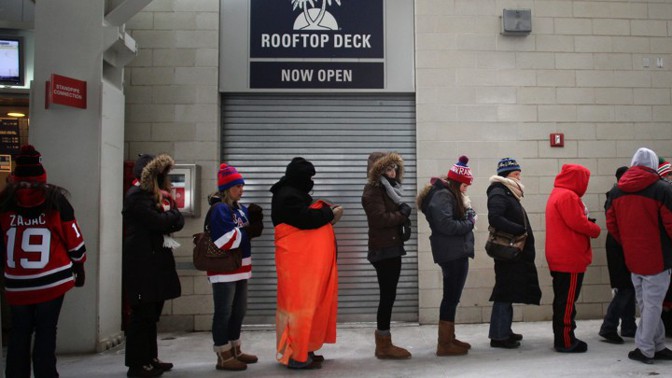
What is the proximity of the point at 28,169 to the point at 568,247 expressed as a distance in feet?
14.6

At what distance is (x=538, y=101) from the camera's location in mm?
6895

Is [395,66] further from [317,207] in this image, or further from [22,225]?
[22,225]

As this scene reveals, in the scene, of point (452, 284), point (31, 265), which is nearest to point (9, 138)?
point (31, 265)

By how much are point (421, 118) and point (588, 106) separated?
Result: 6.83ft

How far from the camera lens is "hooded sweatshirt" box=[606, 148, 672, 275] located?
15.2 ft

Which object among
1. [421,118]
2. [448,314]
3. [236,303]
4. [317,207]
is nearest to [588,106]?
[421,118]

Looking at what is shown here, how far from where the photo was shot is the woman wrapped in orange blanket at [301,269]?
15.3ft

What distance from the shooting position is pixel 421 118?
22.3ft

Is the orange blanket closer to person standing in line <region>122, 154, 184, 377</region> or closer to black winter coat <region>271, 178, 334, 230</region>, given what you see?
black winter coat <region>271, 178, 334, 230</region>

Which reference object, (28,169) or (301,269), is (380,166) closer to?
(301,269)

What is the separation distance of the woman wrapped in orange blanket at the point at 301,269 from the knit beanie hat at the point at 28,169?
1.78 m

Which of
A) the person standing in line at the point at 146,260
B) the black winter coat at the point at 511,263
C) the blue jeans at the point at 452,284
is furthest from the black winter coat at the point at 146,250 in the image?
the black winter coat at the point at 511,263

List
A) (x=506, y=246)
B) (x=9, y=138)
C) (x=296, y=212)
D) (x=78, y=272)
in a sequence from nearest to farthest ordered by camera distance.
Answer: (x=78, y=272)
(x=296, y=212)
(x=506, y=246)
(x=9, y=138)

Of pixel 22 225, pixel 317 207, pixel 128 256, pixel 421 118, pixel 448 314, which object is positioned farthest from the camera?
pixel 421 118
